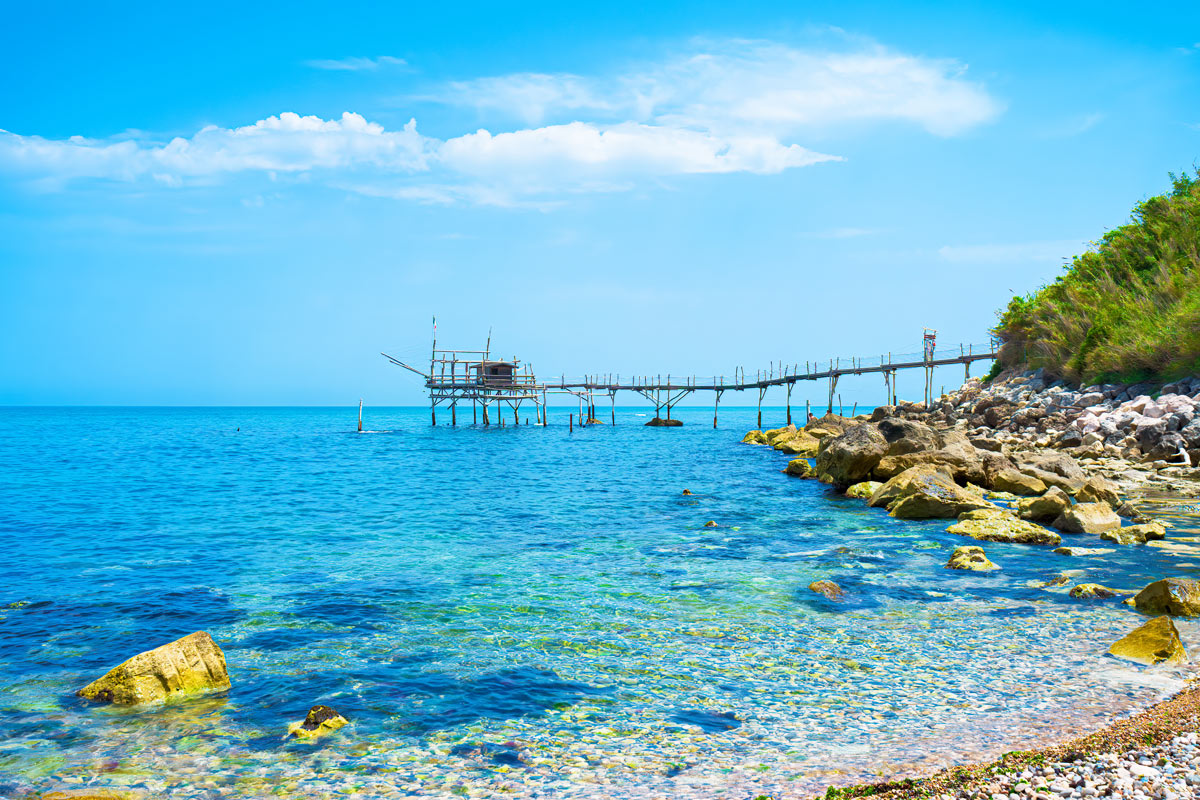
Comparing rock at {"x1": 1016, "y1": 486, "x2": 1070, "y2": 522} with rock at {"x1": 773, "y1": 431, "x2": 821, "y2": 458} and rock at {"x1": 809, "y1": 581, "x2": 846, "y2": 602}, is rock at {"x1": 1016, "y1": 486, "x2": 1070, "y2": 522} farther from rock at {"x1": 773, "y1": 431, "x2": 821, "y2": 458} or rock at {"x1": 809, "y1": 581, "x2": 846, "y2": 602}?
rock at {"x1": 773, "y1": 431, "x2": 821, "y2": 458}

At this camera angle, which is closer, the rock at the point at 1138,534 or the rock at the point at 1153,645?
the rock at the point at 1153,645

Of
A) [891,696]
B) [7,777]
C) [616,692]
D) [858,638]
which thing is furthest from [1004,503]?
[7,777]

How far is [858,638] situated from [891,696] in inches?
73.1

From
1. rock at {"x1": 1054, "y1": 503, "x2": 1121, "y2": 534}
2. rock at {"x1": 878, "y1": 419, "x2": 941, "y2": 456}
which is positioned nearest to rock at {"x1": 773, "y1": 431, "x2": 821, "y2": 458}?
rock at {"x1": 878, "y1": 419, "x2": 941, "y2": 456}

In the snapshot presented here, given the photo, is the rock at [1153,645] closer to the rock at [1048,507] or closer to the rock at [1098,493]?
the rock at [1048,507]

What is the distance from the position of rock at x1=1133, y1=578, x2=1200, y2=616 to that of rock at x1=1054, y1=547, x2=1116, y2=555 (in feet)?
12.1

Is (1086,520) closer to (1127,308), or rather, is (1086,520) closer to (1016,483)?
(1016,483)

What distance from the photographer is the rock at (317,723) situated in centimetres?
676

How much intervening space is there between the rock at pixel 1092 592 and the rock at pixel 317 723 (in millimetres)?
10134

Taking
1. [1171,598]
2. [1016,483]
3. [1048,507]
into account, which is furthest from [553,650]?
[1016,483]

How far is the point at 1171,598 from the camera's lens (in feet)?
32.3

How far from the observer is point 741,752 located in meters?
6.37

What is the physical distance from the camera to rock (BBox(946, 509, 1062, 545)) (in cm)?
1481

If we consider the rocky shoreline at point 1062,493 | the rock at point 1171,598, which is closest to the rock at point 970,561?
the rocky shoreline at point 1062,493
